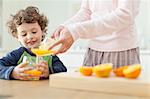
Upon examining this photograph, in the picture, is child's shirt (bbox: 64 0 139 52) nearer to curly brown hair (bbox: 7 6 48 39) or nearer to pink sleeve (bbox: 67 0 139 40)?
pink sleeve (bbox: 67 0 139 40)

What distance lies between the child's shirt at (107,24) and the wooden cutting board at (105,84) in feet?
0.54

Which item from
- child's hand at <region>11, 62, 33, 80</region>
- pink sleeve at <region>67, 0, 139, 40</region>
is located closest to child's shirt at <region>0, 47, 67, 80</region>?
child's hand at <region>11, 62, 33, 80</region>

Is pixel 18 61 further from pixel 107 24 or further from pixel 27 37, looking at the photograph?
pixel 107 24

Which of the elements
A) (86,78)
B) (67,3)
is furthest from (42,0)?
(86,78)

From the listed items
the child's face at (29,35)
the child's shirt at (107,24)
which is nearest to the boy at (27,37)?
the child's face at (29,35)

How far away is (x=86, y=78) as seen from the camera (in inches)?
28.7

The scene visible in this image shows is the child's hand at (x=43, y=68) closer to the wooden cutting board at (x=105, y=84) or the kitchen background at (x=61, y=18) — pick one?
the wooden cutting board at (x=105, y=84)

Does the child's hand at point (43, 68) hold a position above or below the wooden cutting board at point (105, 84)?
above

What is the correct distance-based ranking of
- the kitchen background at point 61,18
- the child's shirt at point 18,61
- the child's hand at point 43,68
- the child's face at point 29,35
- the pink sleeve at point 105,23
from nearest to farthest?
the pink sleeve at point 105,23
the child's hand at point 43,68
the child's shirt at point 18,61
the child's face at point 29,35
the kitchen background at point 61,18

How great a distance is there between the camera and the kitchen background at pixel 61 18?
2.51 meters

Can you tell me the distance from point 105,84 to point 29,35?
0.61m

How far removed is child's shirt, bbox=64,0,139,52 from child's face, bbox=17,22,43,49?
7.2 inches

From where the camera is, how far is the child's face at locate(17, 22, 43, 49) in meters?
1.21

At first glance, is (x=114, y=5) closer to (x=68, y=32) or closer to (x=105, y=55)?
(x=105, y=55)
